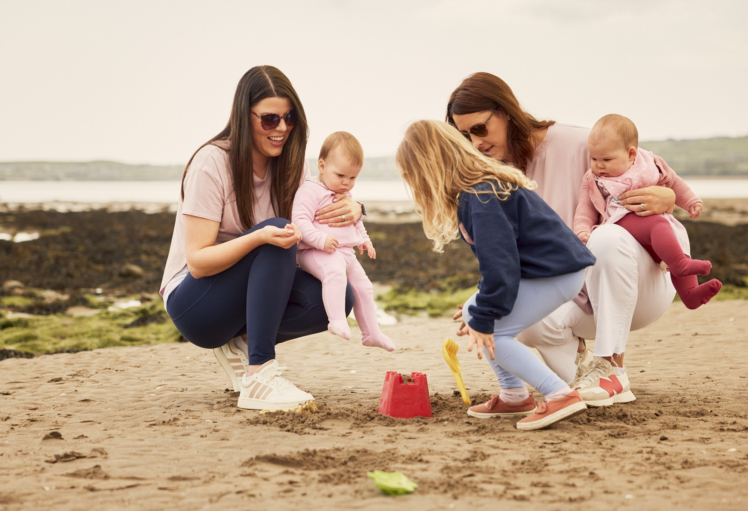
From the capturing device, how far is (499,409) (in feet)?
10.7

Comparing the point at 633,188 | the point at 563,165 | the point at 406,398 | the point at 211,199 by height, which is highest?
the point at 563,165

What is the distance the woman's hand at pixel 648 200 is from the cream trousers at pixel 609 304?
0.49 feet

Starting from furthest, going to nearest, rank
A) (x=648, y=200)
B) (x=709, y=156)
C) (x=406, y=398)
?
(x=709, y=156)
(x=648, y=200)
(x=406, y=398)

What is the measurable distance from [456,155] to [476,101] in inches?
25.5

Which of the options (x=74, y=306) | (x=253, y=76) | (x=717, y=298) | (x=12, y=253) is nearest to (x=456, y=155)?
(x=253, y=76)

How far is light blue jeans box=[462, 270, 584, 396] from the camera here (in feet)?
9.53

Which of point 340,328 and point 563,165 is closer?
point 340,328

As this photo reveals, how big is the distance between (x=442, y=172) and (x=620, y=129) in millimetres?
1085

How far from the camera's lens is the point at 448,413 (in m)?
3.34

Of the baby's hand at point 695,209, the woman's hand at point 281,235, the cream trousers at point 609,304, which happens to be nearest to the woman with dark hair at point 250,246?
the woman's hand at point 281,235

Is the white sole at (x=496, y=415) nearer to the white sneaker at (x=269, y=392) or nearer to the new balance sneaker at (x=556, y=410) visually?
the new balance sneaker at (x=556, y=410)

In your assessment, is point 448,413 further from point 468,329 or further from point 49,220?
point 49,220

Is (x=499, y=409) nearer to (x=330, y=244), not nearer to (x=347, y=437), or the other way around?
(x=347, y=437)

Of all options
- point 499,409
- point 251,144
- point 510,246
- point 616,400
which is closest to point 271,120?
point 251,144
